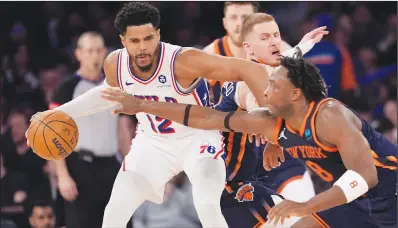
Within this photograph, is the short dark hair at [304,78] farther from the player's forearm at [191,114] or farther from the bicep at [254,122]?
the player's forearm at [191,114]

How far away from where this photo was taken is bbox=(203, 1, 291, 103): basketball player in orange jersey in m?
7.77

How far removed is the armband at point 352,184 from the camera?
5277 millimetres

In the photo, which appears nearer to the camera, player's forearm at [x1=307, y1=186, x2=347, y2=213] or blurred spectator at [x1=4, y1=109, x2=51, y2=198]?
player's forearm at [x1=307, y1=186, x2=347, y2=213]

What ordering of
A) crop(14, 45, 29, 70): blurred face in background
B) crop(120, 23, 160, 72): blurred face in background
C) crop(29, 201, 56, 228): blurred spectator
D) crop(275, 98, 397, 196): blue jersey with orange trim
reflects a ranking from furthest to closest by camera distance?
crop(14, 45, 29, 70): blurred face in background
crop(29, 201, 56, 228): blurred spectator
crop(120, 23, 160, 72): blurred face in background
crop(275, 98, 397, 196): blue jersey with orange trim

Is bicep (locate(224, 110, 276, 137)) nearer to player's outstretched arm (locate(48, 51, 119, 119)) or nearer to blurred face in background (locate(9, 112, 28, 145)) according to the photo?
player's outstretched arm (locate(48, 51, 119, 119))

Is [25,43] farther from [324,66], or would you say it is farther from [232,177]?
[232,177]

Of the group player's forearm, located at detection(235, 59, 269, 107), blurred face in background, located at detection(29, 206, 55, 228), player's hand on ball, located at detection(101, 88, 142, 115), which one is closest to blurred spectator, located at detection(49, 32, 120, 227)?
blurred face in background, located at detection(29, 206, 55, 228)

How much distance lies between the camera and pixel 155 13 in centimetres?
616

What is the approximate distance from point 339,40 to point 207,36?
5.75 feet

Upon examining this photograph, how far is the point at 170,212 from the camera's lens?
30.3ft

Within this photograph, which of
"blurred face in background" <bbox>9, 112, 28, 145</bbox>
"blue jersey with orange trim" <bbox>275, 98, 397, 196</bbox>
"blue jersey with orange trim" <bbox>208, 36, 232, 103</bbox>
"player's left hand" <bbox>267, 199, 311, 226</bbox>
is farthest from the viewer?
"blurred face in background" <bbox>9, 112, 28, 145</bbox>

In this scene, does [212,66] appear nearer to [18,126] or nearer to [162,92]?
[162,92]

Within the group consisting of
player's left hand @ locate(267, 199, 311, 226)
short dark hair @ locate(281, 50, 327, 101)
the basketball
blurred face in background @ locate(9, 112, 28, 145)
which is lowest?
blurred face in background @ locate(9, 112, 28, 145)

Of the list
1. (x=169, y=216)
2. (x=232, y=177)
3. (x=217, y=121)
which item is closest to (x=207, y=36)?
(x=169, y=216)
